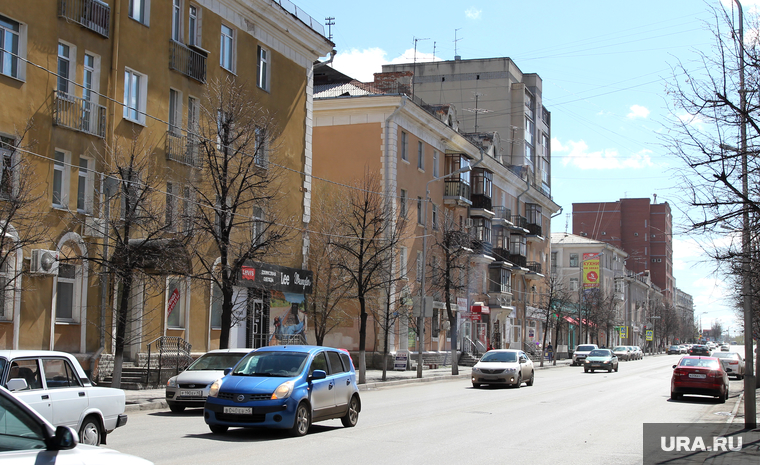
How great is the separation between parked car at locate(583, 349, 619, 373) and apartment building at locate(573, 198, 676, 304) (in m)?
95.4

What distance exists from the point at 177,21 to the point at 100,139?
20.6ft

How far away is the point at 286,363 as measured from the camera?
47.8 feet


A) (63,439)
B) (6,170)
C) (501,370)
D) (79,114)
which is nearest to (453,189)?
(501,370)

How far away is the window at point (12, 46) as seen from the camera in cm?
2127

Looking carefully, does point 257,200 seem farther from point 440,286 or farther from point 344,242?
point 440,286

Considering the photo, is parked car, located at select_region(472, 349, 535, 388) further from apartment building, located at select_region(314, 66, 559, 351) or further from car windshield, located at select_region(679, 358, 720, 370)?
car windshield, located at select_region(679, 358, 720, 370)

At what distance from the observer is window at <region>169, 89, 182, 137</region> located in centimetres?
2777

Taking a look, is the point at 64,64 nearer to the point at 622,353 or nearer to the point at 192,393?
the point at 192,393

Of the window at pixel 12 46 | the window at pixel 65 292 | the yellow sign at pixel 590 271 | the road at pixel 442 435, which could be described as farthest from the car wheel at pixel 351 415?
the yellow sign at pixel 590 271

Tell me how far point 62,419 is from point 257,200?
14920mm

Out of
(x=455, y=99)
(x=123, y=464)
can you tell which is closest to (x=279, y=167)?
(x=123, y=464)

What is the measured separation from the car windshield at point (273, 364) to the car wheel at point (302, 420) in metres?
0.61

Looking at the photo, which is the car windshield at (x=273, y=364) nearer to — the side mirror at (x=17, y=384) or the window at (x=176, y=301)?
the side mirror at (x=17, y=384)

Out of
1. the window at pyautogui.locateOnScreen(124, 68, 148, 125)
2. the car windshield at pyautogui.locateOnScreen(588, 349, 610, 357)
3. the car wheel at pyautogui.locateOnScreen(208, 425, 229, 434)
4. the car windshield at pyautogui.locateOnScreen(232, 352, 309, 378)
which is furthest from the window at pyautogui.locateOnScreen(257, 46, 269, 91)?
the car windshield at pyautogui.locateOnScreen(588, 349, 610, 357)
